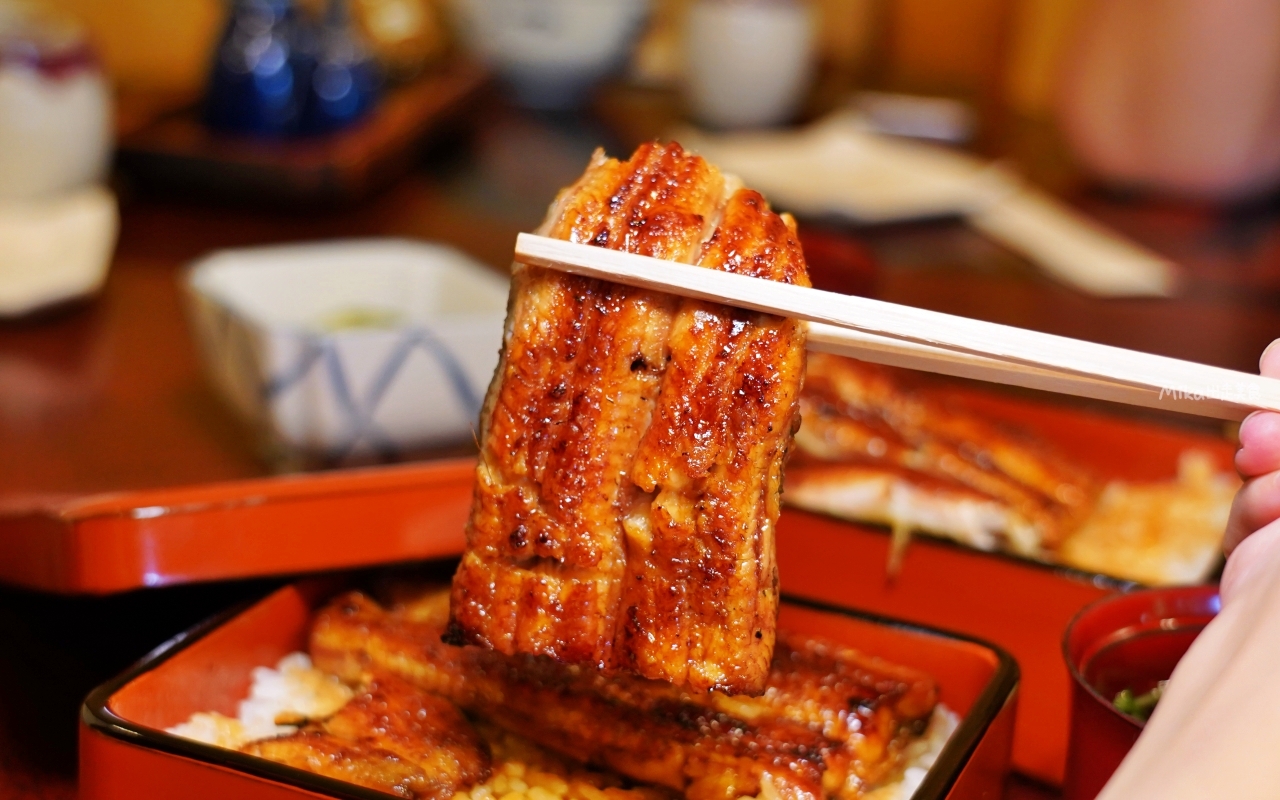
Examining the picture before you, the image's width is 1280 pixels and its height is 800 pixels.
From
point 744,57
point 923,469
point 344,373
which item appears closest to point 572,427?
point 344,373

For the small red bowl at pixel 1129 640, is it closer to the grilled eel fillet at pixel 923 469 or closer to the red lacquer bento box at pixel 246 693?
the red lacquer bento box at pixel 246 693

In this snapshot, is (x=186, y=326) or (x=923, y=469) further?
(x=186, y=326)

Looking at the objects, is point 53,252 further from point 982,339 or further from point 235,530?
point 982,339

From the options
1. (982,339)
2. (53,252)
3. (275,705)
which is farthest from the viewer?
(53,252)

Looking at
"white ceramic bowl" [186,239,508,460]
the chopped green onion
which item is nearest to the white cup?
"white ceramic bowl" [186,239,508,460]

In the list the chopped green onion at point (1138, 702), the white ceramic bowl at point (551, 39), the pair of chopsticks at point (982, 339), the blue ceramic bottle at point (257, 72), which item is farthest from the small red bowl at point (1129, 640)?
the white ceramic bowl at point (551, 39)

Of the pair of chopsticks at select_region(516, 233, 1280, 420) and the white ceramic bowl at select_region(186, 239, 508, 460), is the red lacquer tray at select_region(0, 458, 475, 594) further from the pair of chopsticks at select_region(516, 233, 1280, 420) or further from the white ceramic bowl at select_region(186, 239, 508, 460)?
the pair of chopsticks at select_region(516, 233, 1280, 420)
